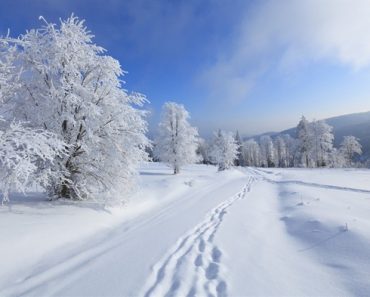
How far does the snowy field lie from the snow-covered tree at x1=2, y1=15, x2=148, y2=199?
78.2 inches

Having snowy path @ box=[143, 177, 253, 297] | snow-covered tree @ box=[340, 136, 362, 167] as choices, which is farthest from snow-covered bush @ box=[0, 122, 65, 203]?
snow-covered tree @ box=[340, 136, 362, 167]

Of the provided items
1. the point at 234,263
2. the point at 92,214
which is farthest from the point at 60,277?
the point at 92,214

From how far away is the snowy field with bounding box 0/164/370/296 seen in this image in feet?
16.6

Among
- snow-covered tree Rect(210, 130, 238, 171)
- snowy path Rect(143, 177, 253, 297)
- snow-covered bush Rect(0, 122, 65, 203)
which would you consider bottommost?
snowy path Rect(143, 177, 253, 297)

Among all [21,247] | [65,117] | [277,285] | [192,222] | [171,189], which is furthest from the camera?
[171,189]

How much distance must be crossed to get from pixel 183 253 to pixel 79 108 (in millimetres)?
8287

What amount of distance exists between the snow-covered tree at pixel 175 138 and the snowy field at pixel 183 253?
28.4 m

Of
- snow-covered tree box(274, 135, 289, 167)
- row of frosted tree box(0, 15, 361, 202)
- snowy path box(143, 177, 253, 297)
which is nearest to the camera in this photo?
snowy path box(143, 177, 253, 297)

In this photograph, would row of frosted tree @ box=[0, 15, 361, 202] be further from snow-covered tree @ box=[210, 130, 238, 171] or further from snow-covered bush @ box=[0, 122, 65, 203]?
snow-covered tree @ box=[210, 130, 238, 171]

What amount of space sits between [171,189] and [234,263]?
15556 millimetres

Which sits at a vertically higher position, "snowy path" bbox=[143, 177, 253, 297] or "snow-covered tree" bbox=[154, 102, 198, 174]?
"snow-covered tree" bbox=[154, 102, 198, 174]

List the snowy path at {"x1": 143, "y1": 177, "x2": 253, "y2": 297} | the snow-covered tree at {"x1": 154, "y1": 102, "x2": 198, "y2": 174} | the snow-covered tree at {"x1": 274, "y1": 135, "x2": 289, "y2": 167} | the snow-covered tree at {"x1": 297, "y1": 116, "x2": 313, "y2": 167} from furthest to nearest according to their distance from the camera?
the snow-covered tree at {"x1": 274, "y1": 135, "x2": 289, "y2": 167}, the snow-covered tree at {"x1": 297, "y1": 116, "x2": 313, "y2": 167}, the snow-covered tree at {"x1": 154, "y1": 102, "x2": 198, "y2": 174}, the snowy path at {"x1": 143, "y1": 177, "x2": 253, "y2": 297}

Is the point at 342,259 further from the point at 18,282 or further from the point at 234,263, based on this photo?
the point at 18,282

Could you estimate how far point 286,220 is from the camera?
32.7ft
